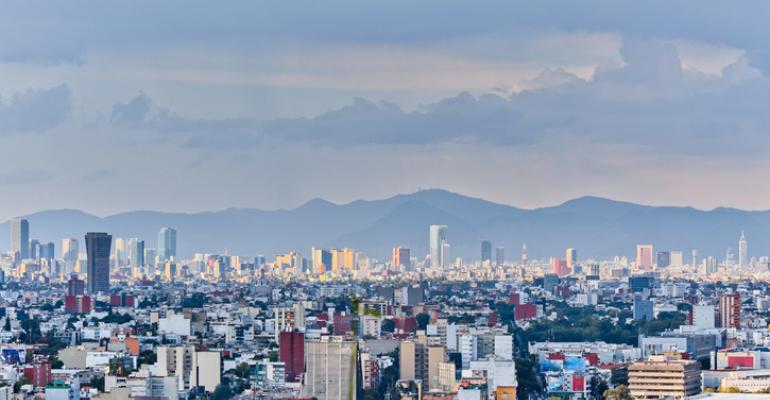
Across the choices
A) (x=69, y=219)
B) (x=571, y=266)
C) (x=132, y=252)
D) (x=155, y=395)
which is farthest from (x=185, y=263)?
(x=155, y=395)

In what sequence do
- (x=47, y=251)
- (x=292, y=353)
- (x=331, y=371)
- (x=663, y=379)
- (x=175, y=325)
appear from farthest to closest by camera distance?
(x=47, y=251)
(x=175, y=325)
(x=663, y=379)
(x=292, y=353)
(x=331, y=371)

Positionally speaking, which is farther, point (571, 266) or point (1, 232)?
point (571, 266)

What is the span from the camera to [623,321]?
48969 millimetres

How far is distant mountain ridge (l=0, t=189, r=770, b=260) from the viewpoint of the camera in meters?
78.9

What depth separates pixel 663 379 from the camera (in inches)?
1193

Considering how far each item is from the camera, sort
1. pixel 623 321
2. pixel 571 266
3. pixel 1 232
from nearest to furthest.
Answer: pixel 623 321 → pixel 1 232 → pixel 571 266

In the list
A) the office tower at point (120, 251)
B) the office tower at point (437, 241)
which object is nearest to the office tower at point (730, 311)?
the office tower at point (437, 241)

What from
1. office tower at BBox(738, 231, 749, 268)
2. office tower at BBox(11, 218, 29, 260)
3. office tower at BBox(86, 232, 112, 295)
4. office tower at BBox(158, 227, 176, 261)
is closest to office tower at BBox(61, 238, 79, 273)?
office tower at BBox(11, 218, 29, 260)

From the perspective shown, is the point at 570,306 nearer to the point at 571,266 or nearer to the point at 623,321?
the point at 623,321

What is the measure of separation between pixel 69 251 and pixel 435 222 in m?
17.5

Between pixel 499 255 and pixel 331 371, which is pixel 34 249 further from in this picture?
pixel 331 371

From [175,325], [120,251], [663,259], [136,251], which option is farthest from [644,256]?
[175,325]

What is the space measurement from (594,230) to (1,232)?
35924 mm

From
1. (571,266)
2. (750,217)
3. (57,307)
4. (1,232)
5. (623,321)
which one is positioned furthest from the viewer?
(750,217)
